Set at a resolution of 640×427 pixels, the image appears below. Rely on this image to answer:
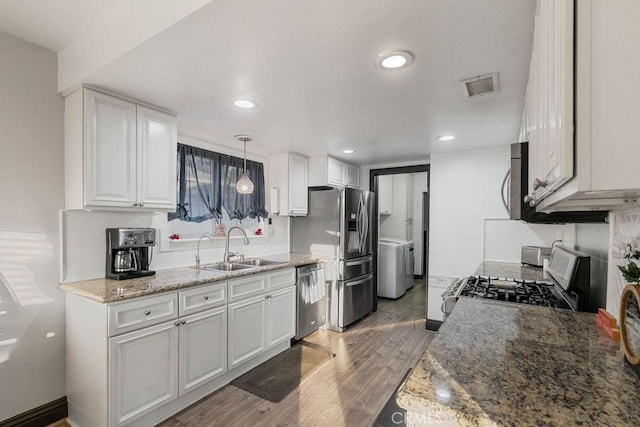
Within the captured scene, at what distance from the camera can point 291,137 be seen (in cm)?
317

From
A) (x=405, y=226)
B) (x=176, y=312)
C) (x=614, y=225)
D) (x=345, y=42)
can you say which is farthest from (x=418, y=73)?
(x=405, y=226)

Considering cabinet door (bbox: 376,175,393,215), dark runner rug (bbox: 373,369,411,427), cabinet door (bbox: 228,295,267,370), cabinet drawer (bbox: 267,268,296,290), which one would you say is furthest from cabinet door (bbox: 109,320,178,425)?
cabinet door (bbox: 376,175,393,215)

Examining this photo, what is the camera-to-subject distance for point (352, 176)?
15.0 ft

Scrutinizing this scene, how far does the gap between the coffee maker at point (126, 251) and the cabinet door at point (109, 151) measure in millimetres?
240

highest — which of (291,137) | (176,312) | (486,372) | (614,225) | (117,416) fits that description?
(291,137)

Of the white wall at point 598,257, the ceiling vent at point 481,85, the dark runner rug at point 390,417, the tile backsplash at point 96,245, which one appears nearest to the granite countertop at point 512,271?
the white wall at point 598,257

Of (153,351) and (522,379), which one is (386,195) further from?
(522,379)

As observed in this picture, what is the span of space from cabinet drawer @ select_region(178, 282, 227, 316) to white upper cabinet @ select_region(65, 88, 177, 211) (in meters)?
0.70

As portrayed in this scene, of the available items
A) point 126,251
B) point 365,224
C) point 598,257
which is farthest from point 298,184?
point 598,257

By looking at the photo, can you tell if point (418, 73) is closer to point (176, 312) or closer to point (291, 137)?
point (291, 137)

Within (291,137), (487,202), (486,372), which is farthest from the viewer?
(487,202)

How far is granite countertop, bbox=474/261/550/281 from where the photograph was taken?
2.51 m

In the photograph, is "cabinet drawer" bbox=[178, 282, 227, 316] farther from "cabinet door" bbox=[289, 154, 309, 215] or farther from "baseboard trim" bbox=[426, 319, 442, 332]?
"baseboard trim" bbox=[426, 319, 442, 332]

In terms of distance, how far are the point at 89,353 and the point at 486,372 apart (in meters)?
2.19
